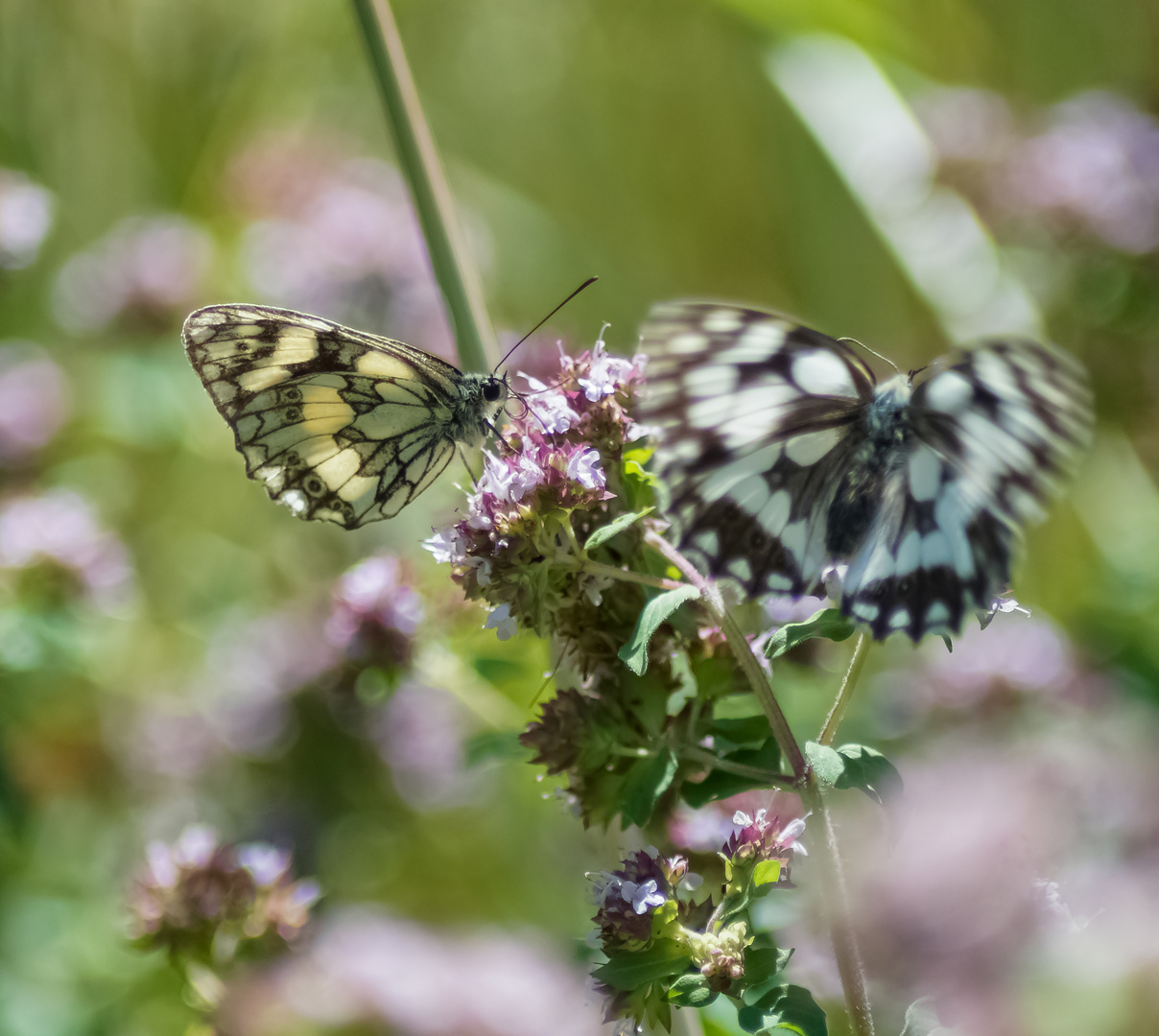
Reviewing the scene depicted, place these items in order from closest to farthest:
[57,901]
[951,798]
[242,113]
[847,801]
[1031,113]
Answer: [951,798], [847,801], [57,901], [1031,113], [242,113]

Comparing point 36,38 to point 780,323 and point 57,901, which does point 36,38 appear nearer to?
point 57,901

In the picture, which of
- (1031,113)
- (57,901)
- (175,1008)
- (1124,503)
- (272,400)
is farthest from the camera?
(1031,113)

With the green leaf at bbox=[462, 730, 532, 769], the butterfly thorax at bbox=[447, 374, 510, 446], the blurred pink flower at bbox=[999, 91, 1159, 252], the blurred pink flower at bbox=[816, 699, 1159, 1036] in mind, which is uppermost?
the blurred pink flower at bbox=[999, 91, 1159, 252]

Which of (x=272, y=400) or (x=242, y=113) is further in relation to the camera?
(x=242, y=113)

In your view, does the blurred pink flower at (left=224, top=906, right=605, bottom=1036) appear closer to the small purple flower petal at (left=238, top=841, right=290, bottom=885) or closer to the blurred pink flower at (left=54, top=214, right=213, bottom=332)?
the small purple flower petal at (left=238, top=841, right=290, bottom=885)

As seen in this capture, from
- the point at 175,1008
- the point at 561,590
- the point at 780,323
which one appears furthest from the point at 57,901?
the point at 780,323

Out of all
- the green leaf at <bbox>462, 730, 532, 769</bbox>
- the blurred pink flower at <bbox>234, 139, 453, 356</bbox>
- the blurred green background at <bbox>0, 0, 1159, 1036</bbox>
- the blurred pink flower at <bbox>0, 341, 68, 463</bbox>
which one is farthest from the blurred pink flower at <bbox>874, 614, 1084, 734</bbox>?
the blurred pink flower at <bbox>0, 341, 68, 463</bbox>

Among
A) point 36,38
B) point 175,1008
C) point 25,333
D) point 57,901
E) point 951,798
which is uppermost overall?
point 36,38
